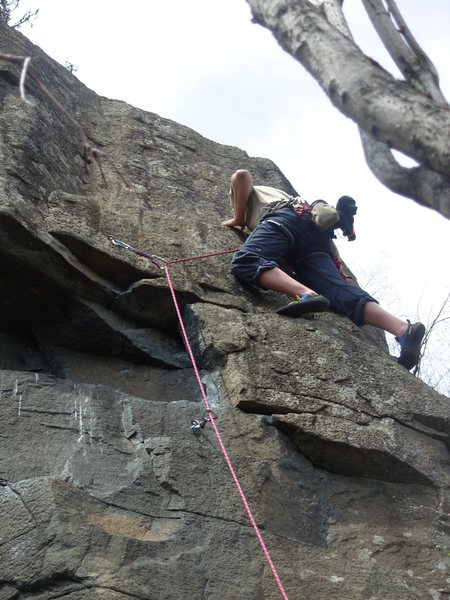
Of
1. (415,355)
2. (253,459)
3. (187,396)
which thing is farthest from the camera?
(415,355)

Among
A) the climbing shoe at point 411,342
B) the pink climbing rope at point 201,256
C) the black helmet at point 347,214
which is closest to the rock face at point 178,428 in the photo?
the pink climbing rope at point 201,256

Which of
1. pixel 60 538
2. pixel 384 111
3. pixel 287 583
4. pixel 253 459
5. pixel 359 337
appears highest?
pixel 384 111

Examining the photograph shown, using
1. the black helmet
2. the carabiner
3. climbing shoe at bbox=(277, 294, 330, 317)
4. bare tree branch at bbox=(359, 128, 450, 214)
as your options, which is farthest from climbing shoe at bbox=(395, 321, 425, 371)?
bare tree branch at bbox=(359, 128, 450, 214)

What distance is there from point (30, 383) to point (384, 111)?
310cm

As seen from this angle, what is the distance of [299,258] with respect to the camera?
24.2 ft

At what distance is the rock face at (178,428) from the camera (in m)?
4.60

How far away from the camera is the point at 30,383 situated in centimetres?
541

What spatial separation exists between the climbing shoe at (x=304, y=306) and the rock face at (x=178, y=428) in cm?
11

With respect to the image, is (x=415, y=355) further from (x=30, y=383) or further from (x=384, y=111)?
(x=384, y=111)

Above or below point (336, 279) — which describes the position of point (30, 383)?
below

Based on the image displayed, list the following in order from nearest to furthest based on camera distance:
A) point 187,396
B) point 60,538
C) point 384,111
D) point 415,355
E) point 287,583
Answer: point 384,111 < point 60,538 < point 287,583 < point 187,396 < point 415,355

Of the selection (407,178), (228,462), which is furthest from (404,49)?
(228,462)

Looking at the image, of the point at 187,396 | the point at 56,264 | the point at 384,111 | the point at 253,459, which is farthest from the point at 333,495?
the point at 384,111

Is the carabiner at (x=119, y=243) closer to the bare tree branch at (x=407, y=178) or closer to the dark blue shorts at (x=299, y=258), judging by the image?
the dark blue shorts at (x=299, y=258)
